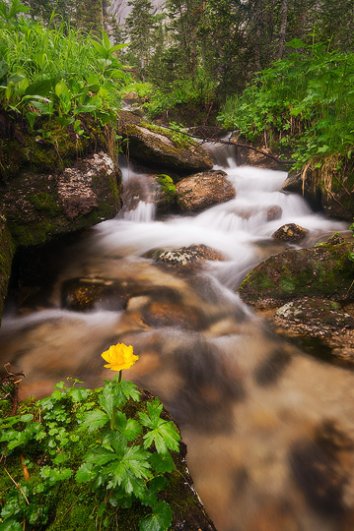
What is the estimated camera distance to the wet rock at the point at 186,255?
5004mm

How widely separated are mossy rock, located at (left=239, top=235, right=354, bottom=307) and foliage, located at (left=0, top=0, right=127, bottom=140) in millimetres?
2762

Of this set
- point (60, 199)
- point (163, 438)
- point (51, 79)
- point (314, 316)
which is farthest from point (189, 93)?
point (163, 438)

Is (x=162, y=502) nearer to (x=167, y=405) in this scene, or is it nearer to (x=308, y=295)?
(x=167, y=405)

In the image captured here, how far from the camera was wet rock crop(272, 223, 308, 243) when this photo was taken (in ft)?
18.4

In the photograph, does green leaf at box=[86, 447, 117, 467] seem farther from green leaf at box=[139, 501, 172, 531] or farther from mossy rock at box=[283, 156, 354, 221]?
mossy rock at box=[283, 156, 354, 221]

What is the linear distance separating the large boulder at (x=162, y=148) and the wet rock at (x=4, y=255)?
4.43 metres

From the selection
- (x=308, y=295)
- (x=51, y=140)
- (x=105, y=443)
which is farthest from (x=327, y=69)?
(x=105, y=443)

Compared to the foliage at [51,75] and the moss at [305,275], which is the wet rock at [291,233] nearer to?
the moss at [305,275]

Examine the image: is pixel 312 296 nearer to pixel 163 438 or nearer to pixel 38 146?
pixel 163 438

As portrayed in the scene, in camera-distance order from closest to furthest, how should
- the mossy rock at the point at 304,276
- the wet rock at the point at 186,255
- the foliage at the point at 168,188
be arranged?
1. the mossy rock at the point at 304,276
2. the wet rock at the point at 186,255
3. the foliage at the point at 168,188

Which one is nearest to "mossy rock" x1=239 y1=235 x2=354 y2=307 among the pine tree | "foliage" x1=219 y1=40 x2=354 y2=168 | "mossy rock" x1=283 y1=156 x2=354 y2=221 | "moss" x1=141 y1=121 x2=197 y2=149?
"foliage" x1=219 y1=40 x2=354 y2=168

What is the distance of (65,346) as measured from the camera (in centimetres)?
330

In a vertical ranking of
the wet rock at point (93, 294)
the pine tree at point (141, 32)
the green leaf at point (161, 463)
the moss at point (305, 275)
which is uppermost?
the pine tree at point (141, 32)

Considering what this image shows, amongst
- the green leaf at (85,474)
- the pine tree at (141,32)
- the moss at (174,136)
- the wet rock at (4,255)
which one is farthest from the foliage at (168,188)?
the pine tree at (141,32)
